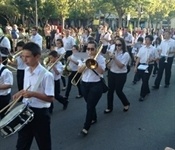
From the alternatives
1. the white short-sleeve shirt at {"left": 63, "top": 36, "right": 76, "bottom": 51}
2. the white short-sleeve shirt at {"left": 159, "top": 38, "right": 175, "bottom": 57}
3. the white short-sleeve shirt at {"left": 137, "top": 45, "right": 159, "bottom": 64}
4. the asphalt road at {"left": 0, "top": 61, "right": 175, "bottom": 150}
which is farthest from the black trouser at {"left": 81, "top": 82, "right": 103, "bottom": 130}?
the white short-sleeve shirt at {"left": 63, "top": 36, "right": 76, "bottom": 51}

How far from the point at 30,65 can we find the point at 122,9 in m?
34.1

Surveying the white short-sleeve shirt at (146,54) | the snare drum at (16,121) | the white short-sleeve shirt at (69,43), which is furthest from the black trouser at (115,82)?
the white short-sleeve shirt at (69,43)

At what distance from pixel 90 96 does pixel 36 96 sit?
7.25ft

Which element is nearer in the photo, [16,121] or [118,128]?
[16,121]

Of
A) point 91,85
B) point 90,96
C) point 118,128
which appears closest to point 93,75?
point 91,85

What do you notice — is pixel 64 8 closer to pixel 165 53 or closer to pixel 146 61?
pixel 165 53

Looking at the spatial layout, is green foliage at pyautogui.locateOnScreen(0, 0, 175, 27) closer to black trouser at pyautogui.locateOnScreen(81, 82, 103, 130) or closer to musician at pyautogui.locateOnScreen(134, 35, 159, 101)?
musician at pyautogui.locateOnScreen(134, 35, 159, 101)

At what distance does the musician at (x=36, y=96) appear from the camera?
12.3 feet

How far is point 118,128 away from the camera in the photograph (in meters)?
6.28

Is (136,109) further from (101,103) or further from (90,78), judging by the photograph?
(90,78)

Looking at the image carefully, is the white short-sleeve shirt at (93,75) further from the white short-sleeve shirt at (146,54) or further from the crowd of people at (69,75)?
the white short-sleeve shirt at (146,54)

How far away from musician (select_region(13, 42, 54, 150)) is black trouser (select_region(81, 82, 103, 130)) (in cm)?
184

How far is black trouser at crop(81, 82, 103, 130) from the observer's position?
5771mm

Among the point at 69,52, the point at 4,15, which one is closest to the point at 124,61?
the point at 69,52
